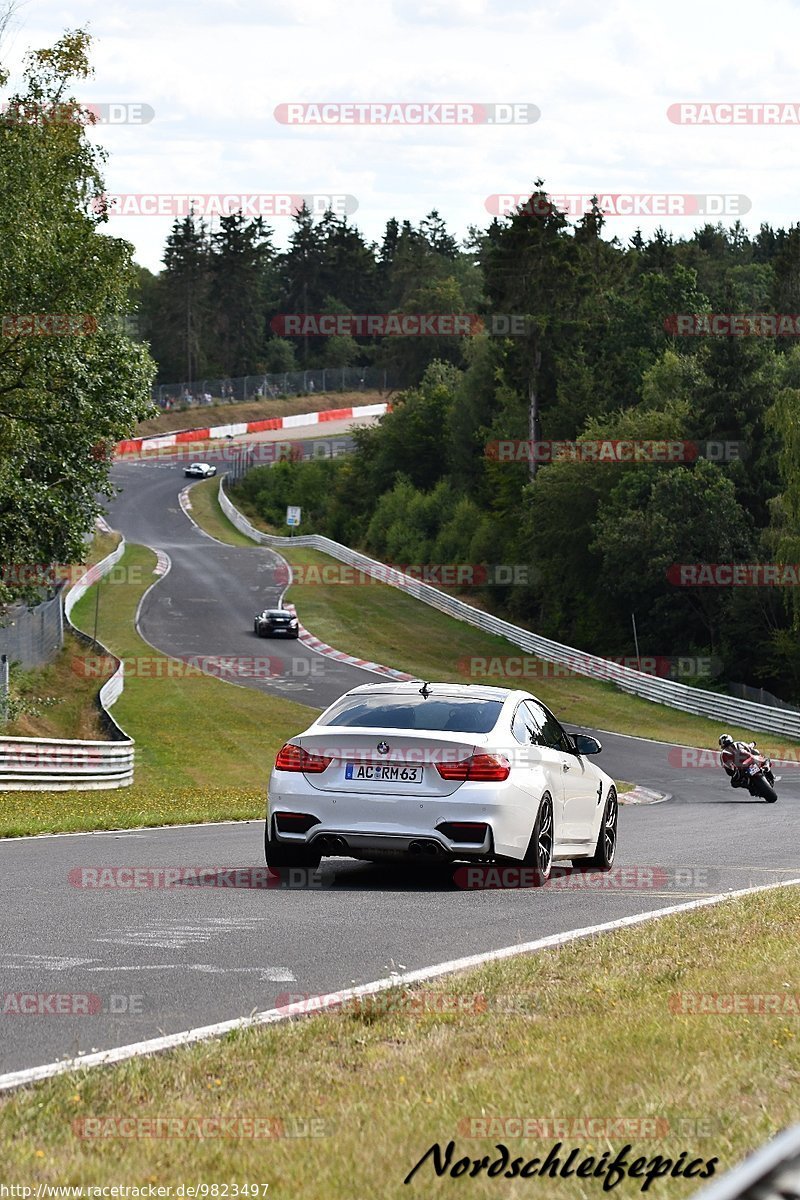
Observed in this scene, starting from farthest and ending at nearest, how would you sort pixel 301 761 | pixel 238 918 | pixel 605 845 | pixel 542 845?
1. pixel 605 845
2. pixel 542 845
3. pixel 301 761
4. pixel 238 918

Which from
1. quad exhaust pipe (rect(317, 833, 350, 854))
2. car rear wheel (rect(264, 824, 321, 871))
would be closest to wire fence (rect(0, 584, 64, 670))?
car rear wheel (rect(264, 824, 321, 871))

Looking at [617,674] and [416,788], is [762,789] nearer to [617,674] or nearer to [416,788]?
[416,788]

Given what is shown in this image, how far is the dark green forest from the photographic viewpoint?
2461 inches

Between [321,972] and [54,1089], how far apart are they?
2554 mm

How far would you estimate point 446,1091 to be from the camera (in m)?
4.87

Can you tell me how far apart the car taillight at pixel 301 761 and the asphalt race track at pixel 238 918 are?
0.86 metres

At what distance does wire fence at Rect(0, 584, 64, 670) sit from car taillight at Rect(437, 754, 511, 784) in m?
28.6

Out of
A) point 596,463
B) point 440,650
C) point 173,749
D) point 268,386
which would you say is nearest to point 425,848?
point 173,749

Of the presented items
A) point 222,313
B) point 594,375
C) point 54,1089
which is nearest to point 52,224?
point 54,1089

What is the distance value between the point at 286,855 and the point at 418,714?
1444mm

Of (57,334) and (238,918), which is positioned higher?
(57,334)

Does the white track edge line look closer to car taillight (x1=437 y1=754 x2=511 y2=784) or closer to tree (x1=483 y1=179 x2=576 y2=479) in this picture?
car taillight (x1=437 y1=754 x2=511 y2=784)

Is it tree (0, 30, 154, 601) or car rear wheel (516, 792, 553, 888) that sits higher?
tree (0, 30, 154, 601)

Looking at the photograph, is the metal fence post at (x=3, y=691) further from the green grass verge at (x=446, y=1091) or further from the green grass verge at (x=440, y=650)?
the green grass verge at (x=446, y=1091)
